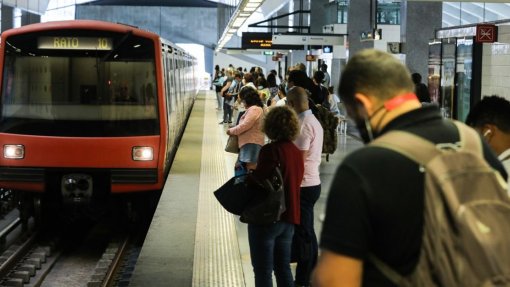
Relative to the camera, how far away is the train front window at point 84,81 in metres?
10.2

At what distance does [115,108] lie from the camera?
1025cm

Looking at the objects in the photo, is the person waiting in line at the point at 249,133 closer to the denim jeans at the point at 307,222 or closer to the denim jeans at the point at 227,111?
the denim jeans at the point at 307,222

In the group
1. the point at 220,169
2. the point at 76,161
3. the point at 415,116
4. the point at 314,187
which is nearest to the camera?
the point at 415,116

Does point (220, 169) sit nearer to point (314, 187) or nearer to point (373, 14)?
point (314, 187)

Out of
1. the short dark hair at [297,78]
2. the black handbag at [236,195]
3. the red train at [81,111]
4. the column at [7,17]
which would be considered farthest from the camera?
the column at [7,17]

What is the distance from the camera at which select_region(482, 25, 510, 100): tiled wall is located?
12884mm

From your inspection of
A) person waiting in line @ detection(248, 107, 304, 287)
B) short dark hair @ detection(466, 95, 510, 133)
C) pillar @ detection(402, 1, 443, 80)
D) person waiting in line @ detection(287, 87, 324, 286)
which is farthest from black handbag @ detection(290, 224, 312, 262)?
pillar @ detection(402, 1, 443, 80)

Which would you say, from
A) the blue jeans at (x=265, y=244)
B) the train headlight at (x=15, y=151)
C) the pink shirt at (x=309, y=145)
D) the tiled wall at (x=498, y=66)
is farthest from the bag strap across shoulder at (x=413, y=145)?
the tiled wall at (x=498, y=66)

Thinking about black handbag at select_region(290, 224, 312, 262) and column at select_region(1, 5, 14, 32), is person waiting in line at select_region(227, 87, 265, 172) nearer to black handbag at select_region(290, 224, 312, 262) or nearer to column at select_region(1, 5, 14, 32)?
black handbag at select_region(290, 224, 312, 262)

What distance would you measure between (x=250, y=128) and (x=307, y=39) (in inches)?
583

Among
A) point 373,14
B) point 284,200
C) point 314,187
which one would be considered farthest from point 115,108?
point 373,14

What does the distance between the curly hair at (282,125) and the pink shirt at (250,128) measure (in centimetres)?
317

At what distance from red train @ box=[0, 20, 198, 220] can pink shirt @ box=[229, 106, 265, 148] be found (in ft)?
5.42

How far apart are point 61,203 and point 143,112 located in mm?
1461
